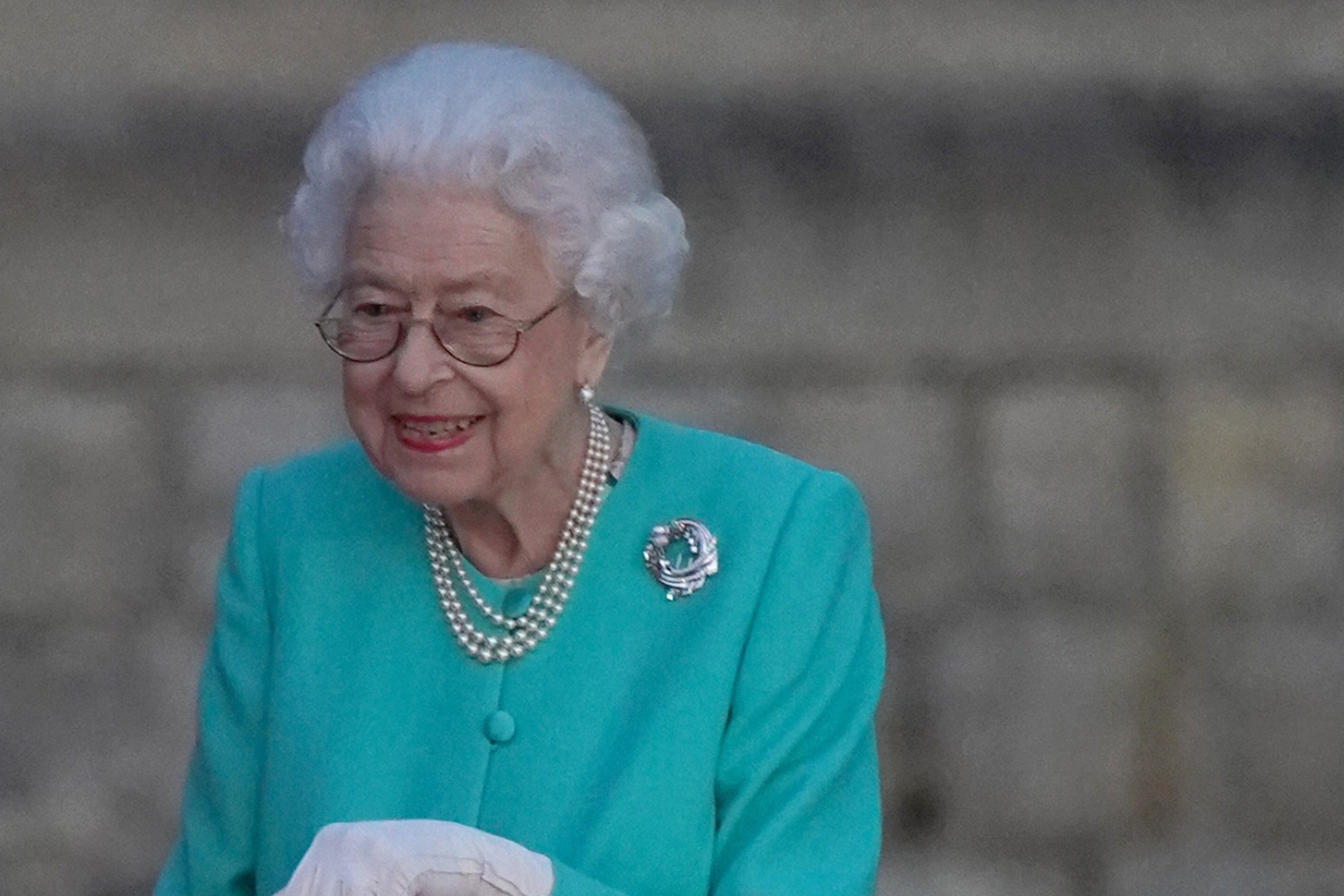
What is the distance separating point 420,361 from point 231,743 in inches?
22.2

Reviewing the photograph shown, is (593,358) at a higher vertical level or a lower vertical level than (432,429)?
Result: higher

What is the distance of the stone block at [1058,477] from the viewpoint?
159 inches

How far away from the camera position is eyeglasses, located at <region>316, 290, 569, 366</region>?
2428mm

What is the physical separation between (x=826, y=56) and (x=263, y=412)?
3.78 feet

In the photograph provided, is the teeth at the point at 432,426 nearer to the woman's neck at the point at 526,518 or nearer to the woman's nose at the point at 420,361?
the woman's nose at the point at 420,361

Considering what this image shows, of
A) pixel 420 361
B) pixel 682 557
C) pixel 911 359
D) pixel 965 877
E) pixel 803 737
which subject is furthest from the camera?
pixel 965 877

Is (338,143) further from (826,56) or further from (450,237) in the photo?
(826,56)

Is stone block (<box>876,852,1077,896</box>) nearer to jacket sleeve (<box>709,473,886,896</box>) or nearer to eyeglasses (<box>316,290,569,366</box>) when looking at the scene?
jacket sleeve (<box>709,473,886,896</box>)

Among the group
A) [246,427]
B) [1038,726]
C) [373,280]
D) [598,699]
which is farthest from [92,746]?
[373,280]

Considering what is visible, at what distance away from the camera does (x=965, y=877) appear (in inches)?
164

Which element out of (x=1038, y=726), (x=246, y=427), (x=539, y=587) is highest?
(x=246, y=427)

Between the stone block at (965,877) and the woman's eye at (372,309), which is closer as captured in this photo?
the woman's eye at (372,309)

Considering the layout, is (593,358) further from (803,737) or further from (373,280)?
(803,737)

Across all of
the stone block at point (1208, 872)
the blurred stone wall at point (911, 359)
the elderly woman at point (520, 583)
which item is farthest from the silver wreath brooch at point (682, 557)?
the stone block at point (1208, 872)
